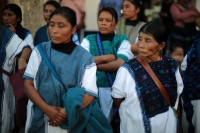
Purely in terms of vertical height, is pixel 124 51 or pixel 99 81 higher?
pixel 124 51

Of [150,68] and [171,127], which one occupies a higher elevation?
[150,68]

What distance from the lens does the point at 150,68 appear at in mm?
3338

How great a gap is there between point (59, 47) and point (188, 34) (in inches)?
160

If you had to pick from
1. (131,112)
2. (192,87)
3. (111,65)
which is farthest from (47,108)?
(192,87)

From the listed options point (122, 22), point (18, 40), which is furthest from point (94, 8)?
point (18, 40)

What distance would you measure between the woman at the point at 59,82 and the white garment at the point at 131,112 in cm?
32

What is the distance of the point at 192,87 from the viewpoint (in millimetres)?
4121

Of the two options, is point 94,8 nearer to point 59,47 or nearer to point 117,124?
point 117,124

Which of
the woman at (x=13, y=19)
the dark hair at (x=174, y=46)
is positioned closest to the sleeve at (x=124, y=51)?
the woman at (x=13, y=19)

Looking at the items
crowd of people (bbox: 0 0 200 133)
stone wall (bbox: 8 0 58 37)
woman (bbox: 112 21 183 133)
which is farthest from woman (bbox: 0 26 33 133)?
stone wall (bbox: 8 0 58 37)

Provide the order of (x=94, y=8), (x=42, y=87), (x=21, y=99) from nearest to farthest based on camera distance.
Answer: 1. (x=42, y=87)
2. (x=21, y=99)
3. (x=94, y=8)

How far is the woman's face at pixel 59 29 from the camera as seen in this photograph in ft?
10.1

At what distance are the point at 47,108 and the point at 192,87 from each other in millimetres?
1893

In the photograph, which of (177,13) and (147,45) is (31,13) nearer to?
(177,13)
